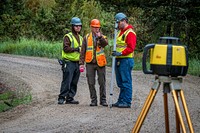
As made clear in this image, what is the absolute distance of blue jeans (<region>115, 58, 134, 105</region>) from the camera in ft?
39.1

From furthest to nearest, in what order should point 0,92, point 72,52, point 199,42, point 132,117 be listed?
point 199,42
point 0,92
point 72,52
point 132,117

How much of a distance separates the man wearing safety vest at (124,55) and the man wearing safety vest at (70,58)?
1111mm

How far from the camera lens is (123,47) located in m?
11.9

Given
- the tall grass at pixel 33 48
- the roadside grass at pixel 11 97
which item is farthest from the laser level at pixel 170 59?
the tall grass at pixel 33 48

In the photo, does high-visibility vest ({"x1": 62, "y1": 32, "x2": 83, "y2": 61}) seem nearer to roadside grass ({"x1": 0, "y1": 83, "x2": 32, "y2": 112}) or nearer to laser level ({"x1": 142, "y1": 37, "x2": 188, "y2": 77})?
roadside grass ({"x1": 0, "y1": 83, "x2": 32, "y2": 112})

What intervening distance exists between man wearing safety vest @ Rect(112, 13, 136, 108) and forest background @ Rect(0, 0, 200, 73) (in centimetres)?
950

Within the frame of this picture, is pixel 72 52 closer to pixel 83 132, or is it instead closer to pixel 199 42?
pixel 83 132

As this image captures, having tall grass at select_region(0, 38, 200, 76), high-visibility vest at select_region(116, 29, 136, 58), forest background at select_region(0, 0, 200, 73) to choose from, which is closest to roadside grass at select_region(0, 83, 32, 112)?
high-visibility vest at select_region(116, 29, 136, 58)

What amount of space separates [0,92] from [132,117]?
696 centimetres

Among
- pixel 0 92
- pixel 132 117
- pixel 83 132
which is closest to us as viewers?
pixel 83 132

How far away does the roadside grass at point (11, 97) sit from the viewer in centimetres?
1361

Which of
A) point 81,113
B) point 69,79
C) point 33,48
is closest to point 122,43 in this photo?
point 69,79

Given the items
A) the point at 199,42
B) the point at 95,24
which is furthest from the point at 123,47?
the point at 199,42

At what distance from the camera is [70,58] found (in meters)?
12.7
